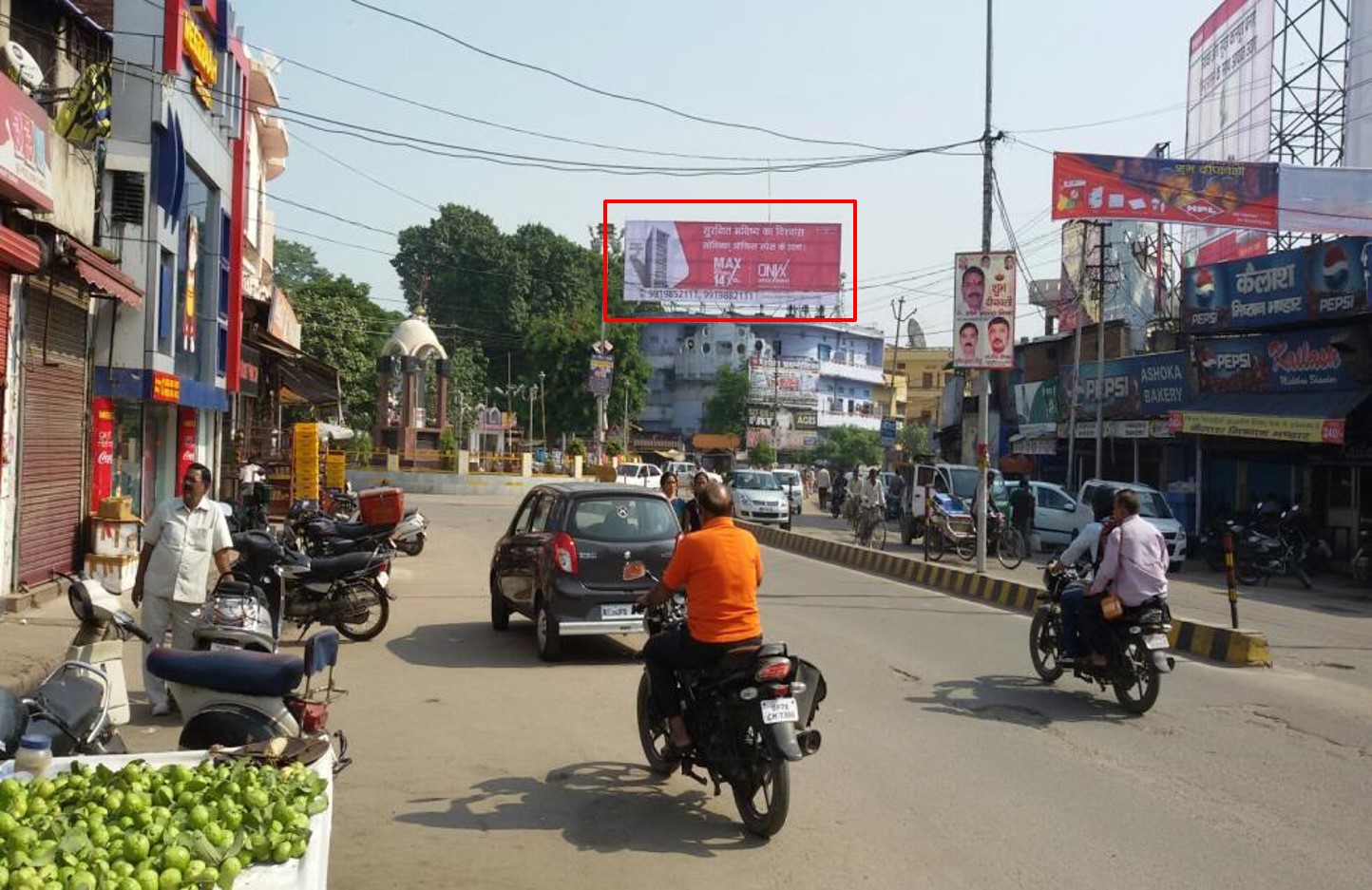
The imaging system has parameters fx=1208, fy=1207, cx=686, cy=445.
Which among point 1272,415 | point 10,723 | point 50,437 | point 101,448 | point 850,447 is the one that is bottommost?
point 10,723

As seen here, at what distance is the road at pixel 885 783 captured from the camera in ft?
17.6

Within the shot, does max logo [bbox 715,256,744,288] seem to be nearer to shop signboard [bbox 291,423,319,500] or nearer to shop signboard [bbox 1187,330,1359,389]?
shop signboard [bbox 1187,330,1359,389]

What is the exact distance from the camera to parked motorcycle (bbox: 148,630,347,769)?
17.8ft

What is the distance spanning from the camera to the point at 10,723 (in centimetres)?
448

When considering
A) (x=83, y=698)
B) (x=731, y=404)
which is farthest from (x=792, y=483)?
(x=731, y=404)

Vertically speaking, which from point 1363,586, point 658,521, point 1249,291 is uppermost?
point 1249,291

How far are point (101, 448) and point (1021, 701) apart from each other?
39.8 ft

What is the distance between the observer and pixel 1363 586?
2119 cm

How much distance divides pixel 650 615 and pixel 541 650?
375cm

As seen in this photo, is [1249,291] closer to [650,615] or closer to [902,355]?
[650,615]

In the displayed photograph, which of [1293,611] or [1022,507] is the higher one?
[1022,507]

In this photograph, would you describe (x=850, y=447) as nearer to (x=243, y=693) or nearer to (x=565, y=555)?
(x=565, y=555)

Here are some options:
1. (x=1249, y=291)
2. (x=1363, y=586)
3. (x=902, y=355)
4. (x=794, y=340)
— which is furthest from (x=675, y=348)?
(x=1363, y=586)

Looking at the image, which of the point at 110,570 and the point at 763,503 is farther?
the point at 763,503
